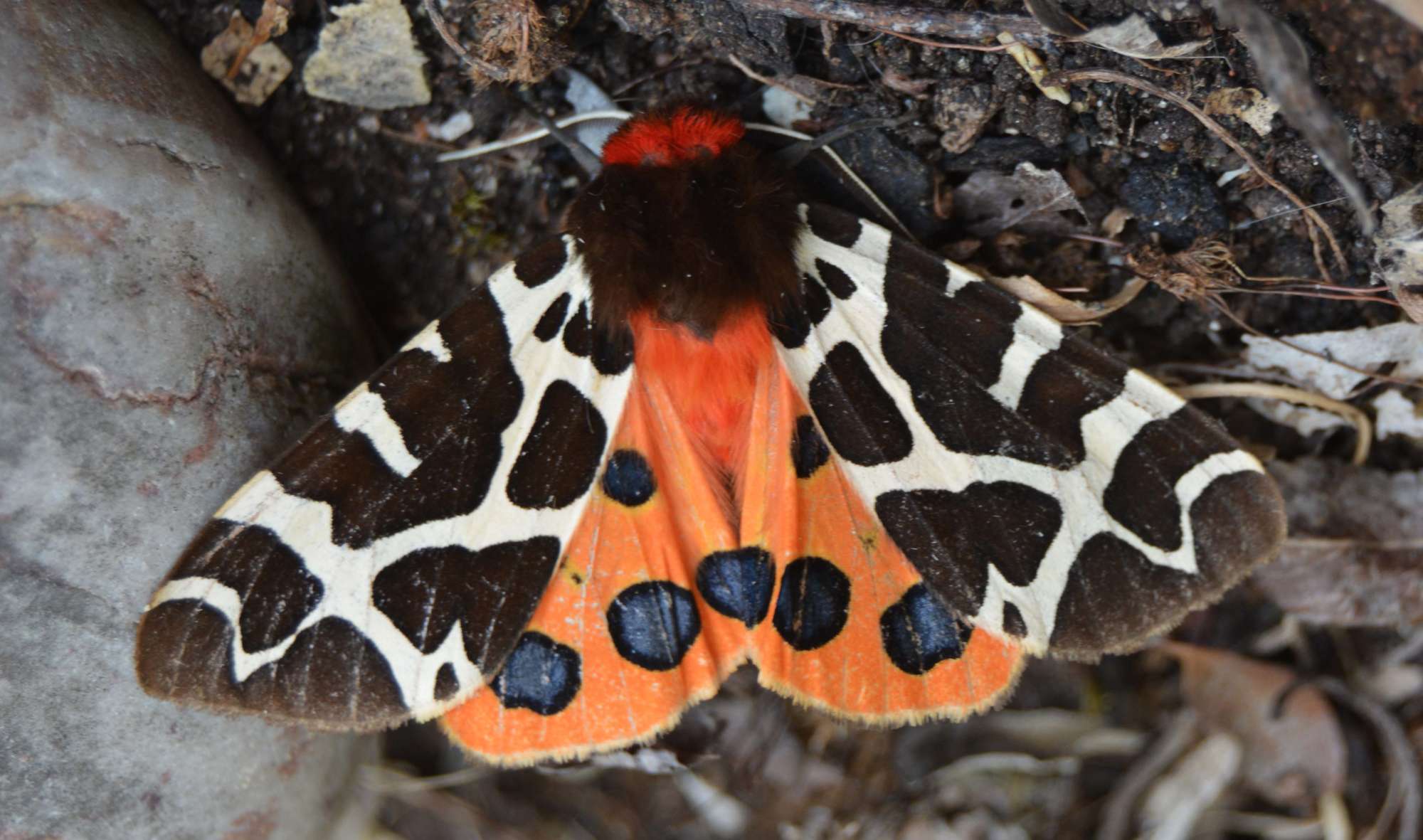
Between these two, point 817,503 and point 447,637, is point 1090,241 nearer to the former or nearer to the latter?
point 817,503

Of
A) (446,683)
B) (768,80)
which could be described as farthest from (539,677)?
(768,80)

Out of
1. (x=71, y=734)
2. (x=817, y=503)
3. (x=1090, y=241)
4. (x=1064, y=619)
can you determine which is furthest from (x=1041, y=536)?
(x=71, y=734)

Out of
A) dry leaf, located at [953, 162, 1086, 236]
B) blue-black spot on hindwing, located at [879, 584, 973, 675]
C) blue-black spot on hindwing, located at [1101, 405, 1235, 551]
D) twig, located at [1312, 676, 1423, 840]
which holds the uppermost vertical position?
dry leaf, located at [953, 162, 1086, 236]

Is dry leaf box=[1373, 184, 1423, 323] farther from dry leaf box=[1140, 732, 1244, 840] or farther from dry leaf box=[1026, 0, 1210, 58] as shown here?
dry leaf box=[1140, 732, 1244, 840]

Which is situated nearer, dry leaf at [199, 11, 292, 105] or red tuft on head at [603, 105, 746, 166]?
red tuft on head at [603, 105, 746, 166]

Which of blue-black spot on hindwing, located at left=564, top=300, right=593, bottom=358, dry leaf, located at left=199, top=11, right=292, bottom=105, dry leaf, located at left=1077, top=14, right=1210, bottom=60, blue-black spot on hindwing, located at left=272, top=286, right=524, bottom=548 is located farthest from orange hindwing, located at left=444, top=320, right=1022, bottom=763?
dry leaf, located at left=199, top=11, right=292, bottom=105

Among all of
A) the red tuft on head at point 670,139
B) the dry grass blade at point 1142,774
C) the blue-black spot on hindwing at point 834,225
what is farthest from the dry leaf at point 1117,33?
the dry grass blade at point 1142,774
